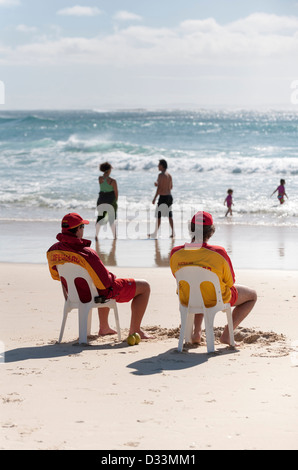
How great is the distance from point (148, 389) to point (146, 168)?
26.2 meters

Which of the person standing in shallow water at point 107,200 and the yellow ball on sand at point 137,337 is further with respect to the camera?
the person standing in shallow water at point 107,200

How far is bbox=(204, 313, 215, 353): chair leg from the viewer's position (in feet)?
17.0

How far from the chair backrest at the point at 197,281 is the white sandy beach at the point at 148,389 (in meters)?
0.38

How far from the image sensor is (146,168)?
3030 cm

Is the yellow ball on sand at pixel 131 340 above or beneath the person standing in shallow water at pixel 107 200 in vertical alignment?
beneath

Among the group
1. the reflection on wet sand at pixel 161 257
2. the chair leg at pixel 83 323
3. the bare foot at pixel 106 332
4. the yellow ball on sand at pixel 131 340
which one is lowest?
the reflection on wet sand at pixel 161 257

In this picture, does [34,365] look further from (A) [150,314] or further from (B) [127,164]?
(B) [127,164]

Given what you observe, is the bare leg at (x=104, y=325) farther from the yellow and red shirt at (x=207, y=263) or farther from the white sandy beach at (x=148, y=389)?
the yellow and red shirt at (x=207, y=263)

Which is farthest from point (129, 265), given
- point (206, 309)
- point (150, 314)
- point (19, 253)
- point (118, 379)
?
point (118, 379)

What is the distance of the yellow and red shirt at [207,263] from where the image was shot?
5.16 meters

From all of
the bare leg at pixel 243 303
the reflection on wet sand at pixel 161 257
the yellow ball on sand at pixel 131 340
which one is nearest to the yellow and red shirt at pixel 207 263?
the bare leg at pixel 243 303

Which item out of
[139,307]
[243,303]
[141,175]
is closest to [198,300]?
[243,303]

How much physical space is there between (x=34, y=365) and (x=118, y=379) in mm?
702

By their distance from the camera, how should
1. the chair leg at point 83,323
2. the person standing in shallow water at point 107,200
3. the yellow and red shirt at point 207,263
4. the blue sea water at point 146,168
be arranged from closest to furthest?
the yellow and red shirt at point 207,263
the chair leg at point 83,323
the person standing in shallow water at point 107,200
the blue sea water at point 146,168
